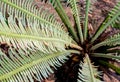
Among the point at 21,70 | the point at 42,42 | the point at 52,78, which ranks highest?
the point at 42,42

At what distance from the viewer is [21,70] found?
6.40 ft

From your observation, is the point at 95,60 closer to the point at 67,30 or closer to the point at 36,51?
the point at 67,30

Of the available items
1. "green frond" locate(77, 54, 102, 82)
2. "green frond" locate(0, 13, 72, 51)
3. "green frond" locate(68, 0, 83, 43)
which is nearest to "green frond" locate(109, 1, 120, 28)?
"green frond" locate(68, 0, 83, 43)

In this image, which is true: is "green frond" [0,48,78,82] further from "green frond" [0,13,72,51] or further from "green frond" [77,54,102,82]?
"green frond" [77,54,102,82]

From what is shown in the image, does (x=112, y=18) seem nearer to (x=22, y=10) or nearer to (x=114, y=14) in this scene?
(x=114, y=14)

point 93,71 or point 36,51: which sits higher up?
point 36,51

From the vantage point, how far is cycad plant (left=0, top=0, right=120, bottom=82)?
1907mm

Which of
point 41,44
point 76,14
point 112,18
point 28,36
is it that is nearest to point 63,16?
point 76,14

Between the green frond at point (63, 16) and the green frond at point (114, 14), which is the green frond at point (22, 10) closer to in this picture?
the green frond at point (63, 16)

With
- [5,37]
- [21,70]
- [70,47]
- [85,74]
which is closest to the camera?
[5,37]

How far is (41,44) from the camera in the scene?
2.08 metres

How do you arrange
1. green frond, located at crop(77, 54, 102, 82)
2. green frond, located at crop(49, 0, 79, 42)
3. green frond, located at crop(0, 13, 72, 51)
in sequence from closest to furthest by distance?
green frond, located at crop(0, 13, 72, 51) < green frond, located at crop(77, 54, 102, 82) < green frond, located at crop(49, 0, 79, 42)

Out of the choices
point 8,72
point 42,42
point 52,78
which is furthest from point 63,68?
point 8,72

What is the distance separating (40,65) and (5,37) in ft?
1.49
